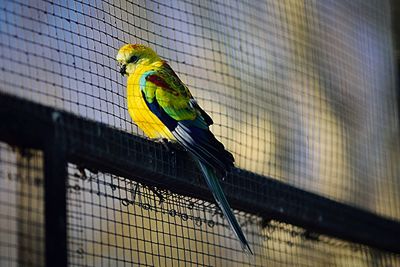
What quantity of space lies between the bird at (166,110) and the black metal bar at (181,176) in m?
0.08

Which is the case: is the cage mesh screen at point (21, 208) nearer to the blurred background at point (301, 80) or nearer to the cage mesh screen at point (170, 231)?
the cage mesh screen at point (170, 231)

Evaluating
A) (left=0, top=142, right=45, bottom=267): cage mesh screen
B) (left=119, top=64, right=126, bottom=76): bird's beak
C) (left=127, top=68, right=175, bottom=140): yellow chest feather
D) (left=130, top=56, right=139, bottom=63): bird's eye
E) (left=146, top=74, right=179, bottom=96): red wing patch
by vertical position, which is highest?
(left=130, top=56, right=139, bottom=63): bird's eye

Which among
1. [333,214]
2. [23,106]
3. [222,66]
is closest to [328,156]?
[222,66]

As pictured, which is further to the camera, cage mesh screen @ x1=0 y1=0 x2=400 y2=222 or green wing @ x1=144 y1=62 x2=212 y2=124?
cage mesh screen @ x1=0 y1=0 x2=400 y2=222

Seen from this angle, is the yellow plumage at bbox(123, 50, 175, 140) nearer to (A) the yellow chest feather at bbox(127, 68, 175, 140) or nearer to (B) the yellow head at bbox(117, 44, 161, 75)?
(A) the yellow chest feather at bbox(127, 68, 175, 140)

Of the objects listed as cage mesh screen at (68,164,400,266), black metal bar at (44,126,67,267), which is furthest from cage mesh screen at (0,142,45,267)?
cage mesh screen at (68,164,400,266)

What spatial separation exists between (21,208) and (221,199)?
86 cm

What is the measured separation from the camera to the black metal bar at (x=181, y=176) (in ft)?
6.32

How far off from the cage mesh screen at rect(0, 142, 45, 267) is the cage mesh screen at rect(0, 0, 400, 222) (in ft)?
4.32

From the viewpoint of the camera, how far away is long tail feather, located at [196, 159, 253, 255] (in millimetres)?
2573

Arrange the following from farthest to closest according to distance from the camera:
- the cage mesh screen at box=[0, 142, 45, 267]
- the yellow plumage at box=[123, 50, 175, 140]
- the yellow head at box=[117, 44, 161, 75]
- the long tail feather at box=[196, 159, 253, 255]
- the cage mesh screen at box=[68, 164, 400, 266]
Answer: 1. the yellow head at box=[117, 44, 161, 75]
2. the yellow plumage at box=[123, 50, 175, 140]
3. the long tail feather at box=[196, 159, 253, 255]
4. the cage mesh screen at box=[68, 164, 400, 266]
5. the cage mesh screen at box=[0, 142, 45, 267]

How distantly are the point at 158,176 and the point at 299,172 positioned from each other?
162cm

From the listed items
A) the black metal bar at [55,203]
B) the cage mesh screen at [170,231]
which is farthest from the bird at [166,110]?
the black metal bar at [55,203]

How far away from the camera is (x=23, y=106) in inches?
75.1
